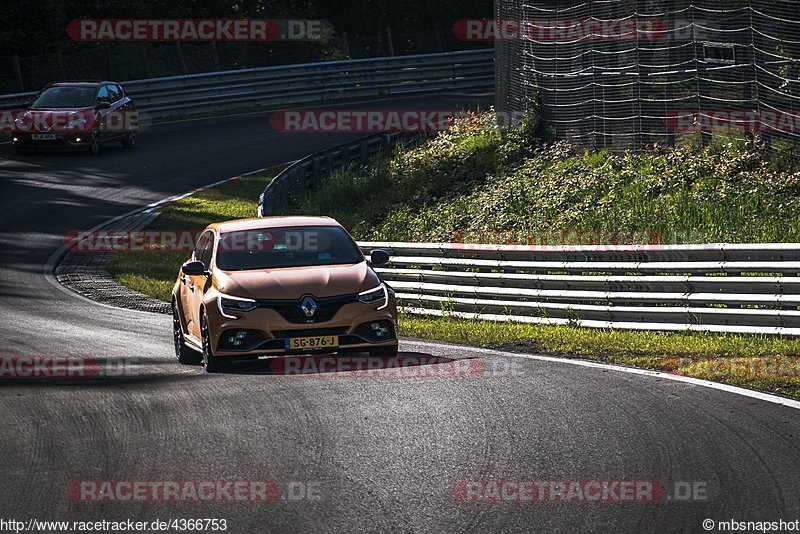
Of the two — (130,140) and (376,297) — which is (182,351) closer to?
(376,297)

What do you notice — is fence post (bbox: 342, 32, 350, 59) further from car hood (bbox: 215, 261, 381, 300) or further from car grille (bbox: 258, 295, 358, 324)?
car grille (bbox: 258, 295, 358, 324)

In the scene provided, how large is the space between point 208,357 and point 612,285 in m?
5.39

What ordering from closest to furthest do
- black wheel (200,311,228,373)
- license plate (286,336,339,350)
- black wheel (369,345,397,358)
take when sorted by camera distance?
license plate (286,336,339,350), black wheel (200,311,228,373), black wheel (369,345,397,358)

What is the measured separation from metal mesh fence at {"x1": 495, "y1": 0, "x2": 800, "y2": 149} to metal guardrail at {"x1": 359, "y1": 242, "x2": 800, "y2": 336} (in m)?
5.37

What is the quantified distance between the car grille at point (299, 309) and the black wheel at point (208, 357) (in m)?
0.68

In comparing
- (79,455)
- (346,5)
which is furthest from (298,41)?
(79,455)

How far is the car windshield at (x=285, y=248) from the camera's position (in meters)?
Answer: 13.3

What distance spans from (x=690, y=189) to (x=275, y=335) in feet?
34.1

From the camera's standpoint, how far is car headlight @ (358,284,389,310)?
1251 centimetres

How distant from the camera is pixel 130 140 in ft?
116

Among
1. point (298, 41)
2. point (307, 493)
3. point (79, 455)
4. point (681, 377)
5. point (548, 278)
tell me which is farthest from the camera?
point (298, 41)

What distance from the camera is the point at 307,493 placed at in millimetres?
7566

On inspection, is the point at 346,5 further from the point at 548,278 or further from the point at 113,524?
the point at 113,524

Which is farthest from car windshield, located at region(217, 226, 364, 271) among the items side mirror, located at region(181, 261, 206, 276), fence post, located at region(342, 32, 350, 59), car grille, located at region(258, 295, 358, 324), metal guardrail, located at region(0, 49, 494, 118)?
fence post, located at region(342, 32, 350, 59)
